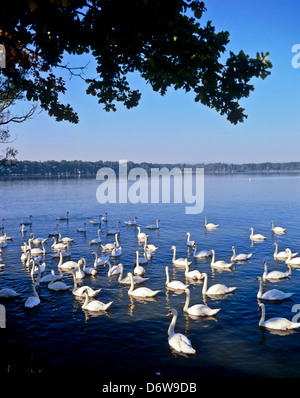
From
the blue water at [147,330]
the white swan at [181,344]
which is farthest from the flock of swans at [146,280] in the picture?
the blue water at [147,330]

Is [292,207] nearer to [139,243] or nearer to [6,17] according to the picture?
[139,243]

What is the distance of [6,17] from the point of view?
1114 cm

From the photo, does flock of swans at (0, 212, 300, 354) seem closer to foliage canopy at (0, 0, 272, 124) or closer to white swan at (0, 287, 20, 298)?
white swan at (0, 287, 20, 298)

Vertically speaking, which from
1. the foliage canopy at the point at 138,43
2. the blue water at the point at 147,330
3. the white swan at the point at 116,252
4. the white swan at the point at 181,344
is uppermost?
the foliage canopy at the point at 138,43

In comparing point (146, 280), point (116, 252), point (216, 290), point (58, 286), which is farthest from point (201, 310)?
point (116, 252)

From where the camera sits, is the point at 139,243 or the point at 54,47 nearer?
the point at 54,47

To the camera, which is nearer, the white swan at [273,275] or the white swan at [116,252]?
the white swan at [273,275]

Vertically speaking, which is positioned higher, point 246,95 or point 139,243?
point 246,95

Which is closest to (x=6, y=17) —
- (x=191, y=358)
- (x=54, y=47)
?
(x=54, y=47)

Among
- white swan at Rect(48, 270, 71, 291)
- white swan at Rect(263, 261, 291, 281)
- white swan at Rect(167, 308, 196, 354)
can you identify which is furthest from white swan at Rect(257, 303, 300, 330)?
white swan at Rect(48, 270, 71, 291)

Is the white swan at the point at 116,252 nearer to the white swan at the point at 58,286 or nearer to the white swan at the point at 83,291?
the white swan at the point at 58,286

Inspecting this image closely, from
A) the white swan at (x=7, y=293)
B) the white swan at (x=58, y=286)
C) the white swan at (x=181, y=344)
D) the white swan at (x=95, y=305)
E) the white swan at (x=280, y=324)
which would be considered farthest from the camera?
the white swan at (x=58, y=286)

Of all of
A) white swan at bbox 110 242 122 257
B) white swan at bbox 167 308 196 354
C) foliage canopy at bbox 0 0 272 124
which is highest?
foliage canopy at bbox 0 0 272 124
